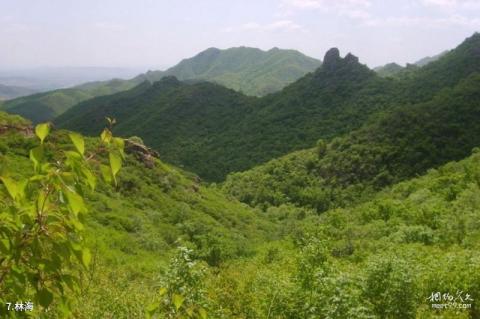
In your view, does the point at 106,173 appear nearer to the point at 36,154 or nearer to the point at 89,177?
the point at 89,177

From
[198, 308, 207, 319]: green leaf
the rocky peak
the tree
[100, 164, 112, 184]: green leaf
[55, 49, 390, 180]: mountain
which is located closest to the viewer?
the tree

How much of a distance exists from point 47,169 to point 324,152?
8503 cm

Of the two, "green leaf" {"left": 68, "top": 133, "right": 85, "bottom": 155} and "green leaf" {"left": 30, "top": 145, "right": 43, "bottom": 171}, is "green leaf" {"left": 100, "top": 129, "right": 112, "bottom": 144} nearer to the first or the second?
"green leaf" {"left": 68, "top": 133, "right": 85, "bottom": 155}

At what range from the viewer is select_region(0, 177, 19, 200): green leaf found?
6.11ft

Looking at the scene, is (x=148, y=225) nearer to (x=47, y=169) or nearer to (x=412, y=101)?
(x=47, y=169)

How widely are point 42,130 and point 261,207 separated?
75.7 meters

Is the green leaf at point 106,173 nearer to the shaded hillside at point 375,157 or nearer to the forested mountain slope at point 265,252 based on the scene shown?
the forested mountain slope at point 265,252

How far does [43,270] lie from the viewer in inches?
81.0

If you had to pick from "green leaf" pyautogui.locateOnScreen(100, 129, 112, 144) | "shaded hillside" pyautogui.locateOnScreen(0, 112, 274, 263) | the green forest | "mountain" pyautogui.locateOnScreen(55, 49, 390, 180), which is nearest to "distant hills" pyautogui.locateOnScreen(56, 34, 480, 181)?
"mountain" pyautogui.locateOnScreen(55, 49, 390, 180)

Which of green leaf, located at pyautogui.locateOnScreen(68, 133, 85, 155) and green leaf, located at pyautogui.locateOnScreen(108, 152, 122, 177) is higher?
green leaf, located at pyautogui.locateOnScreen(68, 133, 85, 155)

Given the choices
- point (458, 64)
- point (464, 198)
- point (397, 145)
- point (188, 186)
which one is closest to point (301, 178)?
point (397, 145)

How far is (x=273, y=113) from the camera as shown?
13425 centimetres

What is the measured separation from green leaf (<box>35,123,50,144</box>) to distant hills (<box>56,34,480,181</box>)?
4023 inches

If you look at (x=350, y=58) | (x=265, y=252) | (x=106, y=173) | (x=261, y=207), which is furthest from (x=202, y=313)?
(x=350, y=58)
